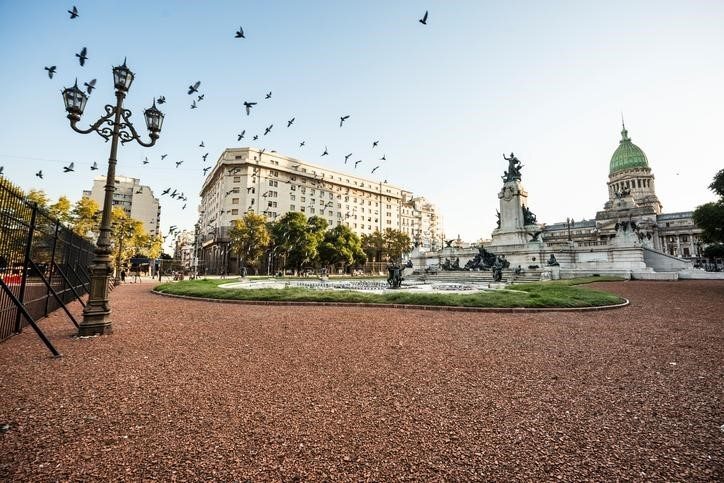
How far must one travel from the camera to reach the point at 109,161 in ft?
26.9

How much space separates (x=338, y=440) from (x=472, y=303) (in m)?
9.87

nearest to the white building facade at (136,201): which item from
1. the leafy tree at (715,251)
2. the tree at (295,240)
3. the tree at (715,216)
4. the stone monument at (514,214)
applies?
the tree at (295,240)

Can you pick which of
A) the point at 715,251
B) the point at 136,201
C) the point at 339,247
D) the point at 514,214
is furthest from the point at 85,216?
the point at 715,251

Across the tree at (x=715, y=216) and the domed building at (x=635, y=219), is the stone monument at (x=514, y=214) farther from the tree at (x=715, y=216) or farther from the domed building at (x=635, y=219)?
the domed building at (x=635, y=219)

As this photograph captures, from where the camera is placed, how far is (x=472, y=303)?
1195cm

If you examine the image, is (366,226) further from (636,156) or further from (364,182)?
(636,156)

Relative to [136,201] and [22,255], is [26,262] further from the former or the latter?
[136,201]

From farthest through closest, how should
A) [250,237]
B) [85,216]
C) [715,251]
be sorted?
[250,237], [715,251], [85,216]

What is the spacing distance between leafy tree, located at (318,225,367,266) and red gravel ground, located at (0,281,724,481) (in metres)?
51.4

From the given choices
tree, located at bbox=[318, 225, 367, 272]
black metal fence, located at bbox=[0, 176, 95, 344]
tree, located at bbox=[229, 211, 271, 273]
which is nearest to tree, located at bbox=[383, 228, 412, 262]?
tree, located at bbox=[318, 225, 367, 272]

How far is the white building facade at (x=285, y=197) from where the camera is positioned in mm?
69625

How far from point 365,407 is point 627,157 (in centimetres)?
13650

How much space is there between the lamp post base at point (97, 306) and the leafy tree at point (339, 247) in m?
50.2

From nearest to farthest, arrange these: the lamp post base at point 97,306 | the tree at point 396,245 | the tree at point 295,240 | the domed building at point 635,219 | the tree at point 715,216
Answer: the lamp post base at point 97,306 < the tree at point 715,216 < the tree at point 295,240 < the tree at point 396,245 < the domed building at point 635,219
